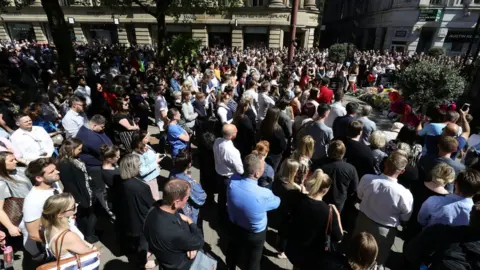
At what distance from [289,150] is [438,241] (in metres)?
3.73

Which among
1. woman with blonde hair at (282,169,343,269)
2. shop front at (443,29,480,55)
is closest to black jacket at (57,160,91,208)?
woman with blonde hair at (282,169,343,269)

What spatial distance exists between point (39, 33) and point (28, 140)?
118 feet

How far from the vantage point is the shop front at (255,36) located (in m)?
28.8

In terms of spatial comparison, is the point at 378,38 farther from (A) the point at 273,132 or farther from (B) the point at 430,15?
(A) the point at 273,132

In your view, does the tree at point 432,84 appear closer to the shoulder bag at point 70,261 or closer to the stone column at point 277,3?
the shoulder bag at point 70,261

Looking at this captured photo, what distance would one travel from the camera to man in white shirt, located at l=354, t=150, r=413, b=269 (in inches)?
115

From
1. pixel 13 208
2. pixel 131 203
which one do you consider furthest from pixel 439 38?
pixel 13 208

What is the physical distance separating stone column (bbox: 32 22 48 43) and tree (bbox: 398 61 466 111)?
38.2 m

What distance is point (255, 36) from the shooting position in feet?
97.5

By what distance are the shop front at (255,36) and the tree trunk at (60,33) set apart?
21.6m

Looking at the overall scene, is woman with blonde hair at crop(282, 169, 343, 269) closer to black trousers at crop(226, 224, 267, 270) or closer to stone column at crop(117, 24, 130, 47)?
black trousers at crop(226, 224, 267, 270)

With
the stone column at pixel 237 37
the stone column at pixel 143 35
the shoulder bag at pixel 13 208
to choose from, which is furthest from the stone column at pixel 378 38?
the shoulder bag at pixel 13 208

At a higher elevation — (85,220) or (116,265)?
(85,220)

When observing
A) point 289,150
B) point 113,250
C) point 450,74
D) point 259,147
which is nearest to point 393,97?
point 450,74
